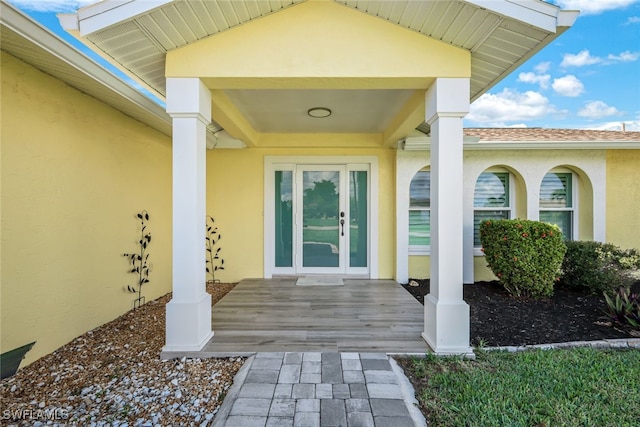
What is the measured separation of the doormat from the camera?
17.7ft

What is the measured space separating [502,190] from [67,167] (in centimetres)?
678

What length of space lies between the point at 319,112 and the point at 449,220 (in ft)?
8.31

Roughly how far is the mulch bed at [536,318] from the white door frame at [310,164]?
111cm

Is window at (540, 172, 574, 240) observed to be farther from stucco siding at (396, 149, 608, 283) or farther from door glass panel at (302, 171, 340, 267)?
door glass panel at (302, 171, 340, 267)

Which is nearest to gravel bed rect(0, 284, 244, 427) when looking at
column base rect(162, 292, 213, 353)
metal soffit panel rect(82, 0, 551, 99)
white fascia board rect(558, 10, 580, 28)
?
column base rect(162, 292, 213, 353)

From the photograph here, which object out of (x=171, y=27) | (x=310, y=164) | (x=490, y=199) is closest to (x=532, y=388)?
(x=171, y=27)

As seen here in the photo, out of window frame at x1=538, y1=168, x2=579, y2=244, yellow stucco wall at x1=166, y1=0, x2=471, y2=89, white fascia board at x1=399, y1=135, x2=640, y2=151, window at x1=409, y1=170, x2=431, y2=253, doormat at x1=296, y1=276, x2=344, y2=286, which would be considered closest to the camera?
yellow stucco wall at x1=166, y1=0, x2=471, y2=89

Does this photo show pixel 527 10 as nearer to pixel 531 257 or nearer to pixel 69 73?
pixel 531 257

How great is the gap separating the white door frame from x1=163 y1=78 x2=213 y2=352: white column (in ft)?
9.75

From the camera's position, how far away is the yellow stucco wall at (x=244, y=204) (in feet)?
19.3

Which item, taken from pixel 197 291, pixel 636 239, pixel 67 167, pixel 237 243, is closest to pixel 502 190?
pixel 636 239

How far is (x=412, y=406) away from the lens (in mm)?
2090

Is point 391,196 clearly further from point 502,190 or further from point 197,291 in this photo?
point 197,291

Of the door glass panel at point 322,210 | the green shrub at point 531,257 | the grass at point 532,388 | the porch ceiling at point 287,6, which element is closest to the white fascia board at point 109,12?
the porch ceiling at point 287,6
